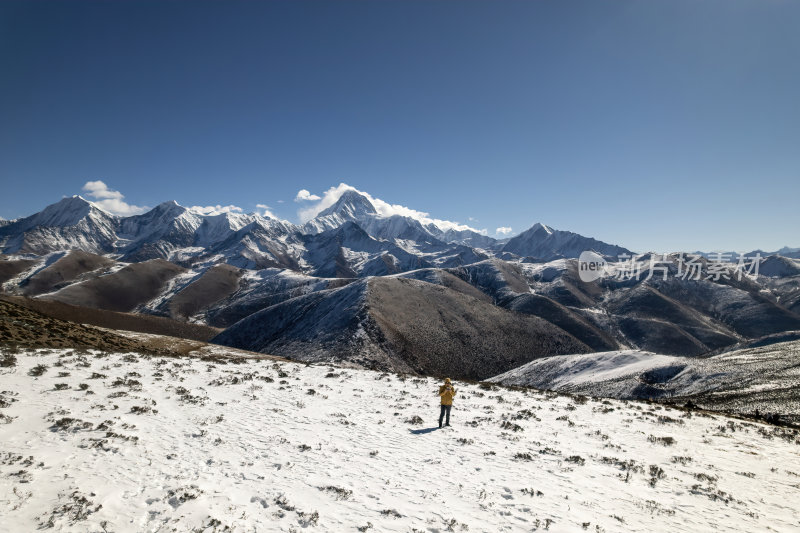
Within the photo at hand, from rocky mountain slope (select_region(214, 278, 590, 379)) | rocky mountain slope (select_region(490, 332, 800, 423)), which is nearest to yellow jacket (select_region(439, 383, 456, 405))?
rocky mountain slope (select_region(490, 332, 800, 423))

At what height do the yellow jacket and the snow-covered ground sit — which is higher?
the yellow jacket

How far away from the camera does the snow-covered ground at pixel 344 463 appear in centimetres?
948

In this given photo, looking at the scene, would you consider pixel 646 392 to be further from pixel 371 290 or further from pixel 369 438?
pixel 371 290

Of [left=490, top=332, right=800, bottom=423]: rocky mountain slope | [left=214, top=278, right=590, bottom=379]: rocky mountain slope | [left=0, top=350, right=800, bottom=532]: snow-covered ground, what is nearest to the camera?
[left=0, top=350, right=800, bottom=532]: snow-covered ground

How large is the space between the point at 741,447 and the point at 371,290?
279ft

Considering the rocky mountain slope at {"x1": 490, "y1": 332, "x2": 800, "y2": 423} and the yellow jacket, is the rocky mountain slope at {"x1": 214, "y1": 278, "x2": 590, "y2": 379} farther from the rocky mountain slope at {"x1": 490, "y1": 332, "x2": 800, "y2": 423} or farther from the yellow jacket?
the yellow jacket

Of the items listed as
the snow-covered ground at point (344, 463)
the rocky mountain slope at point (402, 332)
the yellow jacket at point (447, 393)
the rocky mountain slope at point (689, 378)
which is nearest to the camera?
the snow-covered ground at point (344, 463)

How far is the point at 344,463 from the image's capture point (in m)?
13.1

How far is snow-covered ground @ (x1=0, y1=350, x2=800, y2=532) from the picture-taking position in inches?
373

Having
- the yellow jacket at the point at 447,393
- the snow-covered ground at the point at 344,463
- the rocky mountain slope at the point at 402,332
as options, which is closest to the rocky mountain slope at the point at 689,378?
the snow-covered ground at the point at 344,463

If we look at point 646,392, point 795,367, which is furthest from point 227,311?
point 795,367

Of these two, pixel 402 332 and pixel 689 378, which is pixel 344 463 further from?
pixel 402 332

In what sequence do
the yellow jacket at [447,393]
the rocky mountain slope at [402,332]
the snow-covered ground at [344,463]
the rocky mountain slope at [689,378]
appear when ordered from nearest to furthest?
the snow-covered ground at [344,463]
the yellow jacket at [447,393]
the rocky mountain slope at [689,378]
the rocky mountain slope at [402,332]

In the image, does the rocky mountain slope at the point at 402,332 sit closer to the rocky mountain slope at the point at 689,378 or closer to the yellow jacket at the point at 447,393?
the rocky mountain slope at the point at 689,378
